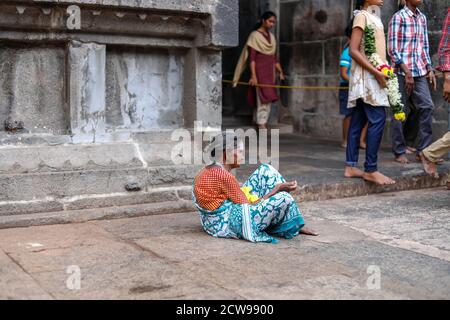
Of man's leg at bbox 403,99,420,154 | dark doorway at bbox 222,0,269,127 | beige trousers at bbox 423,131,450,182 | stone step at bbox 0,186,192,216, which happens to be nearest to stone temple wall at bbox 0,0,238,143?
stone step at bbox 0,186,192,216

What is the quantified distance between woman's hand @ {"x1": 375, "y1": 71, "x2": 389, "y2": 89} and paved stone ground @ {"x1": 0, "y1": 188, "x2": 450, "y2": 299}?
1295 millimetres

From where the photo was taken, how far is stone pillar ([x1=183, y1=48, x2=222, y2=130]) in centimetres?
620

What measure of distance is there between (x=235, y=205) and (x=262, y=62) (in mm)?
5783

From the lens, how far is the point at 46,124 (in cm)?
571

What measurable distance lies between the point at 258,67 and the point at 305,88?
0.78 metres

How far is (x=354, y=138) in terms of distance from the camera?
6.85 m

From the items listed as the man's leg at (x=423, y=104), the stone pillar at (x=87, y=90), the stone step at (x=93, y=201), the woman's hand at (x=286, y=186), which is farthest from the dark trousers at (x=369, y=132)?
the stone pillar at (x=87, y=90)

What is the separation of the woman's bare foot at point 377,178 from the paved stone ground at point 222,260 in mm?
875

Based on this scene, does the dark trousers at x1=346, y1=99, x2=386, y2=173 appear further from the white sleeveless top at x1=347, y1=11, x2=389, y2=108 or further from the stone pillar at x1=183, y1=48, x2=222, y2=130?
the stone pillar at x1=183, y1=48, x2=222, y2=130

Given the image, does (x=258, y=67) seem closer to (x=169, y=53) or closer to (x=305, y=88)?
(x=305, y=88)

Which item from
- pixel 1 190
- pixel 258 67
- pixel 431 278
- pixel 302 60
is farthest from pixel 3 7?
pixel 302 60

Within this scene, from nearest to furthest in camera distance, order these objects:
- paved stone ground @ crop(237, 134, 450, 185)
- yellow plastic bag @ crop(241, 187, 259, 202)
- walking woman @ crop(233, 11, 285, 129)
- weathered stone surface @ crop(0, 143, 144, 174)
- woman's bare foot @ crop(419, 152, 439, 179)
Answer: yellow plastic bag @ crop(241, 187, 259, 202) < weathered stone surface @ crop(0, 143, 144, 174) < paved stone ground @ crop(237, 134, 450, 185) < woman's bare foot @ crop(419, 152, 439, 179) < walking woman @ crop(233, 11, 285, 129)

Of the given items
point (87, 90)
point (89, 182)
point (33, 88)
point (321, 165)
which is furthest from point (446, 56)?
point (33, 88)
